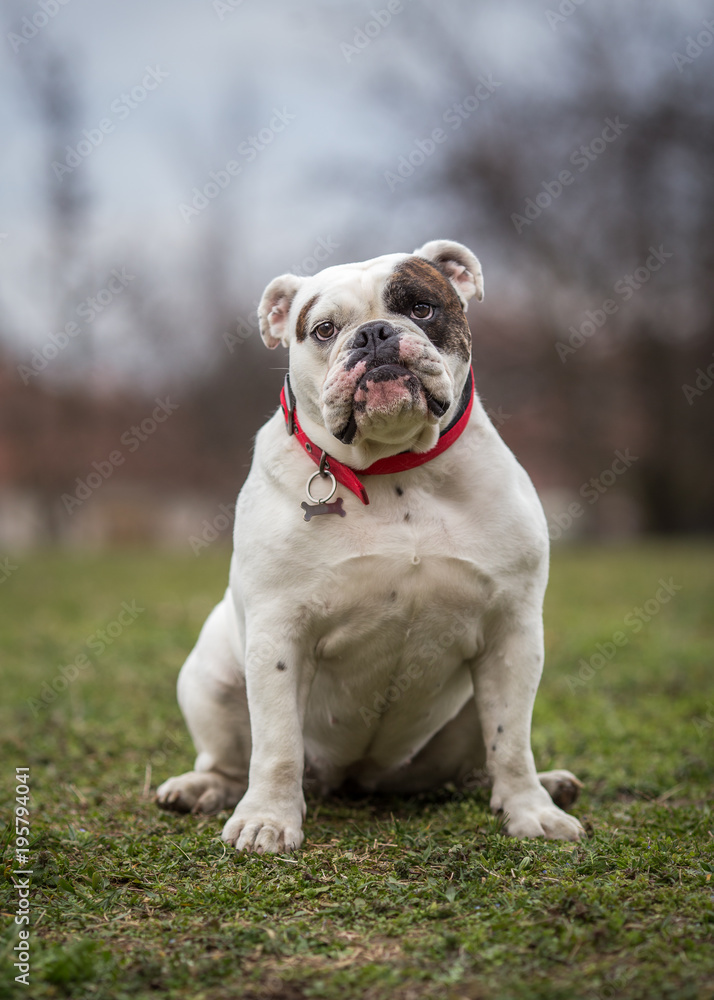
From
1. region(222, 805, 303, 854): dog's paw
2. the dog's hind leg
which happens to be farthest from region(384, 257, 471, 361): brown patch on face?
region(222, 805, 303, 854): dog's paw

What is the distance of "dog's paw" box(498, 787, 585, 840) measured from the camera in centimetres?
308

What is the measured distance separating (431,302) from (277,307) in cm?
64

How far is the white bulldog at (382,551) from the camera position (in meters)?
3.04

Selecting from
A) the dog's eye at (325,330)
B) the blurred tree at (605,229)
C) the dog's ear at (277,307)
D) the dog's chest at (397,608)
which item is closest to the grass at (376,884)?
the dog's chest at (397,608)

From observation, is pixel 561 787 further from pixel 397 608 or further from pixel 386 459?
pixel 386 459

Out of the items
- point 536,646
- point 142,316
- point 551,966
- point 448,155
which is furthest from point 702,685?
point 142,316

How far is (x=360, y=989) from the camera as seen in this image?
80.3 inches

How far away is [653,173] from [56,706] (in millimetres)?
16926

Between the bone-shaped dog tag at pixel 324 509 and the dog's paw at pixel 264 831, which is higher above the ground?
the bone-shaped dog tag at pixel 324 509

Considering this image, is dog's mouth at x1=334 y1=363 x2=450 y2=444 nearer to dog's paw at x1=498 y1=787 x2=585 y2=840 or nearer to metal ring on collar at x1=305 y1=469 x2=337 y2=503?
metal ring on collar at x1=305 y1=469 x2=337 y2=503

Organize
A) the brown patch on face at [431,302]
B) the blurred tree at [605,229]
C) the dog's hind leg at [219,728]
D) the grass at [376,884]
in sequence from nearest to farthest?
the grass at [376,884] < the brown patch on face at [431,302] < the dog's hind leg at [219,728] < the blurred tree at [605,229]

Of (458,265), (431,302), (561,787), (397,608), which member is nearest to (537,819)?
(561,787)

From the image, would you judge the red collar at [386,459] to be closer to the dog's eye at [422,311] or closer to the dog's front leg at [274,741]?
the dog's eye at [422,311]

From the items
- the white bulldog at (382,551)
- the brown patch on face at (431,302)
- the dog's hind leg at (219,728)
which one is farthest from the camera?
the dog's hind leg at (219,728)
